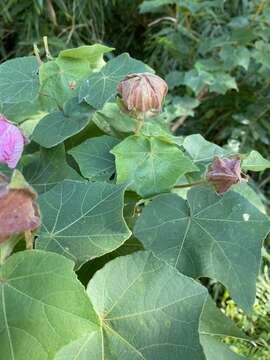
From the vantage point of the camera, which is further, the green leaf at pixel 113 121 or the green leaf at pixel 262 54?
the green leaf at pixel 262 54

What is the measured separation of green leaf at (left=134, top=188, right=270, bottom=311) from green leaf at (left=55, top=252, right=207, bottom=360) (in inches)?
2.2

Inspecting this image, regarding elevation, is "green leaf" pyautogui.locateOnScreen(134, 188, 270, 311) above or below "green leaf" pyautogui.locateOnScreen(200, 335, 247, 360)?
above

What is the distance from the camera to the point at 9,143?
1.43ft

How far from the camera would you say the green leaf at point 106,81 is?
0.53 m

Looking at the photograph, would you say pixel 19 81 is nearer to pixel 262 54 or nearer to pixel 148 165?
pixel 148 165

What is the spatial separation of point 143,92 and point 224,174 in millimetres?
96

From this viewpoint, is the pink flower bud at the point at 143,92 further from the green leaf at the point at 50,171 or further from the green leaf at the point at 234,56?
the green leaf at the point at 234,56

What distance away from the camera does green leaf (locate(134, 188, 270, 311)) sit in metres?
0.45

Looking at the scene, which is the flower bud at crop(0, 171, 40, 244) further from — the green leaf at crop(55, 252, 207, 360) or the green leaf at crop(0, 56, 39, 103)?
the green leaf at crop(0, 56, 39, 103)

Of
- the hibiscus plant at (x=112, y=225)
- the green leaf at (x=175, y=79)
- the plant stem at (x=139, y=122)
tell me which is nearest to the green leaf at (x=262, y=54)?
the green leaf at (x=175, y=79)

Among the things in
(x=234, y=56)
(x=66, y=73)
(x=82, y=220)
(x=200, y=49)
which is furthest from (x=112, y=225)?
(x=200, y=49)

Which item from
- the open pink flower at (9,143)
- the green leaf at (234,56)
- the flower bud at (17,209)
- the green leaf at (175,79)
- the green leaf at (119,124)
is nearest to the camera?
the flower bud at (17,209)

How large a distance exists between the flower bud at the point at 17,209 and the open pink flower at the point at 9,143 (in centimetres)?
11

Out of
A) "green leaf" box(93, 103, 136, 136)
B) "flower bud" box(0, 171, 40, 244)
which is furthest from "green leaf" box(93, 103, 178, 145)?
"flower bud" box(0, 171, 40, 244)
